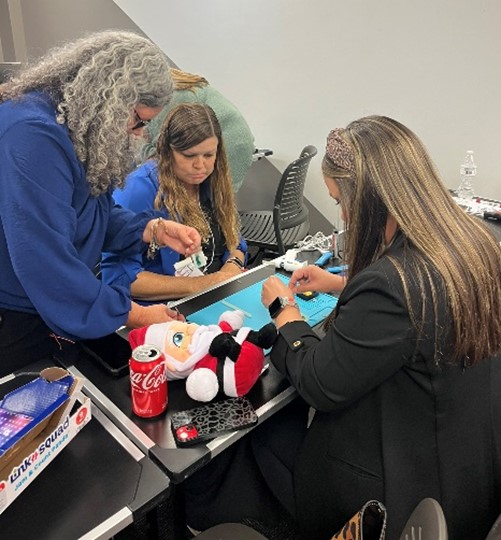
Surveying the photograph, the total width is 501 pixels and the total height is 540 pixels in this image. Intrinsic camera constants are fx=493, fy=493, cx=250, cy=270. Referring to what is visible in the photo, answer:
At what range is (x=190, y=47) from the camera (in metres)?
3.71

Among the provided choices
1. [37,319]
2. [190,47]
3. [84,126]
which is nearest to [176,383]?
[37,319]

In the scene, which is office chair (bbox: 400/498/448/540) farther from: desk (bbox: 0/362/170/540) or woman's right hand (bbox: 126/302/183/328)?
woman's right hand (bbox: 126/302/183/328)

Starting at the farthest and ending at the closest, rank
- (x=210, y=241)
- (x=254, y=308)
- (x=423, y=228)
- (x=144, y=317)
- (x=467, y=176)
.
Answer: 1. (x=467, y=176)
2. (x=210, y=241)
3. (x=254, y=308)
4. (x=144, y=317)
5. (x=423, y=228)

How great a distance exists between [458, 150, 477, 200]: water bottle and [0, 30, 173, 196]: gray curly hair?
6.70ft

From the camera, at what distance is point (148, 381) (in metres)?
1.00

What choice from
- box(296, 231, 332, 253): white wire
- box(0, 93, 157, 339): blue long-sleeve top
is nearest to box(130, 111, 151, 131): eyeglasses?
box(0, 93, 157, 339): blue long-sleeve top

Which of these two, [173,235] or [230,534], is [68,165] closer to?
[173,235]

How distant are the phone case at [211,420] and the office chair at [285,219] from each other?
175 cm

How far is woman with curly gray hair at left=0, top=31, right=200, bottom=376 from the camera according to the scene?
1.04m

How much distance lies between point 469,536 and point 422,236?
0.71 metres

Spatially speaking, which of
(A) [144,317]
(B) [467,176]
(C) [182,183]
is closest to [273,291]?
(A) [144,317]

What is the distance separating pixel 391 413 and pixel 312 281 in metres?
0.57

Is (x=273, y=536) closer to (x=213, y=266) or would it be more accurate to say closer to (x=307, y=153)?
(x=213, y=266)

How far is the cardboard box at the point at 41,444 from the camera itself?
2.70ft
